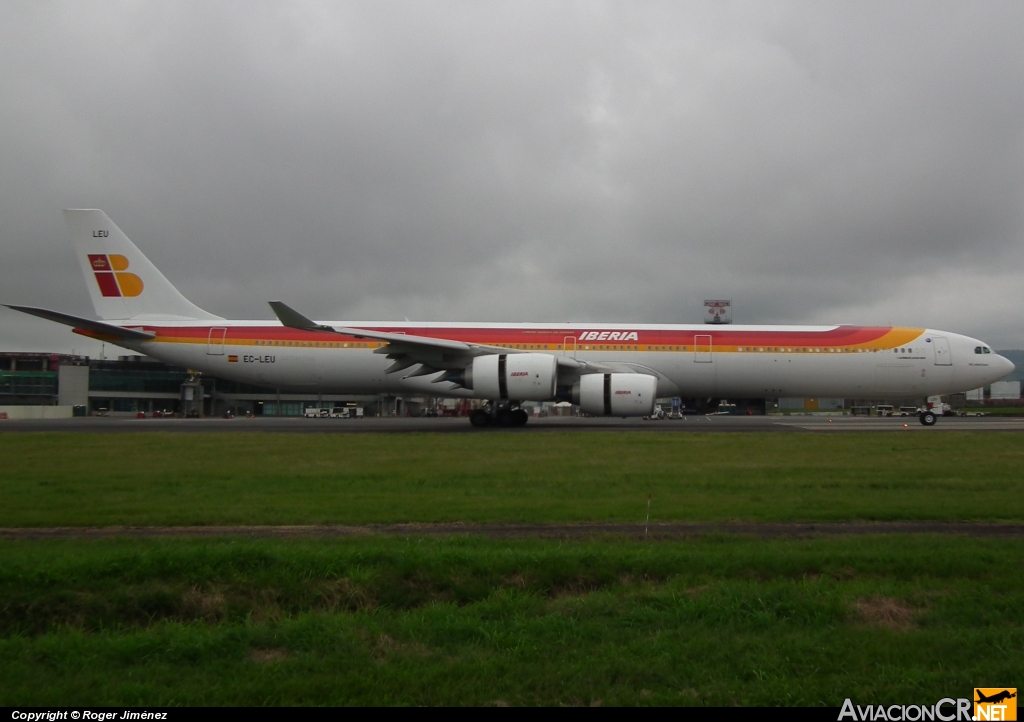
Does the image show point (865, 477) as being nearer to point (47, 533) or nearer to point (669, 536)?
point (669, 536)

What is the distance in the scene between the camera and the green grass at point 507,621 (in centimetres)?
448

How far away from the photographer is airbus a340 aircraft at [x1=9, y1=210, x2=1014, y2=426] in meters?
27.0

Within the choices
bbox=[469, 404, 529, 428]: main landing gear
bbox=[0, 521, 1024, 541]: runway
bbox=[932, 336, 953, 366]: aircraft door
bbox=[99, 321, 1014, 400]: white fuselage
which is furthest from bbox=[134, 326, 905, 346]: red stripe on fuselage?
bbox=[0, 521, 1024, 541]: runway

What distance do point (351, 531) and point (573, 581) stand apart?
115 inches

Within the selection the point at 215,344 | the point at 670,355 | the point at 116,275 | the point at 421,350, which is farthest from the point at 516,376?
the point at 116,275

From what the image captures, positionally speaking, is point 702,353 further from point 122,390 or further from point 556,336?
point 122,390

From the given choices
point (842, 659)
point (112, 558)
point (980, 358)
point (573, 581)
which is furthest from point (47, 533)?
point (980, 358)

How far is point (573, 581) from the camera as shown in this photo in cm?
663

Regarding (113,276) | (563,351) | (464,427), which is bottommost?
(464,427)

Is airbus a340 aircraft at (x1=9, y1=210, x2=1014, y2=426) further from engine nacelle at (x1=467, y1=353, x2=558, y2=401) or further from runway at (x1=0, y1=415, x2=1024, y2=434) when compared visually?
engine nacelle at (x1=467, y1=353, x2=558, y2=401)

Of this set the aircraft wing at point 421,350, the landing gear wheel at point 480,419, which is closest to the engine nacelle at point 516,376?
the aircraft wing at point 421,350

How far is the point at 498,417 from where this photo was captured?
1067 inches

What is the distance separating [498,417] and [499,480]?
49.1 ft

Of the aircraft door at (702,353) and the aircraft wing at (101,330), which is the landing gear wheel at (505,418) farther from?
the aircraft wing at (101,330)
